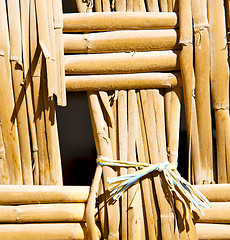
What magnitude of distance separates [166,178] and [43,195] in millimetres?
392

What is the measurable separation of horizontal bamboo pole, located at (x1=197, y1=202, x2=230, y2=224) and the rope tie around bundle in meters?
0.04

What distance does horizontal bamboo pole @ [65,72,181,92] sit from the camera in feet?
3.65

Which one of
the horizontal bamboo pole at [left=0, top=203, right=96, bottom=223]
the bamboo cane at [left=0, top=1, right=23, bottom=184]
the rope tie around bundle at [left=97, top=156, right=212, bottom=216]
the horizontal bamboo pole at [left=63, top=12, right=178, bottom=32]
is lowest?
the horizontal bamboo pole at [left=0, top=203, right=96, bottom=223]

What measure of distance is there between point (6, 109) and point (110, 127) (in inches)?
13.1

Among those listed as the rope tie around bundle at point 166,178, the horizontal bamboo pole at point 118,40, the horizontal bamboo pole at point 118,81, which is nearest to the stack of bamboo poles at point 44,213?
the rope tie around bundle at point 166,178

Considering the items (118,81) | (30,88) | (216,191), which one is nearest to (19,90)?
(30,88)

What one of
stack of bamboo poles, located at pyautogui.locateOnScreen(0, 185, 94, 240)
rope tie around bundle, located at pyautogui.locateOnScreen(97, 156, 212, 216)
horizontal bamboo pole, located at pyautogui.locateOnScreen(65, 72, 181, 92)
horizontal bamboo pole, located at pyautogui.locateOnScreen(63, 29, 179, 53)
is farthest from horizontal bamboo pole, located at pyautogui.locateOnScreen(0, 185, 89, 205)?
horizontal bamboo pole, located at pyautogui.locateOnScreen(63, 29, 179, 53)

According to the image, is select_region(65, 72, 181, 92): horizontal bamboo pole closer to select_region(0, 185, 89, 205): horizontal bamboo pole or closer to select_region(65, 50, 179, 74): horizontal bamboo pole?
select_region(65, 50, 179, 74): horizontal bamboo pole

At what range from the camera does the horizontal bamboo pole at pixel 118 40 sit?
110cm

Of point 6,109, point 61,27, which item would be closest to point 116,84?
point 61,27

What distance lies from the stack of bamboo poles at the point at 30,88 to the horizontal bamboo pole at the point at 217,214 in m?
0.48

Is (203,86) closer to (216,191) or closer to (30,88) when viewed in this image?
(216,191)

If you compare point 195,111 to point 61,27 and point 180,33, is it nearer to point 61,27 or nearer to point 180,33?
point 180,33

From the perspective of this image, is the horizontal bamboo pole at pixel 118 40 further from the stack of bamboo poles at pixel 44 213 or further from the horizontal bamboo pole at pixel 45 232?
the horizontal bamboo pole at pixel 45 232
